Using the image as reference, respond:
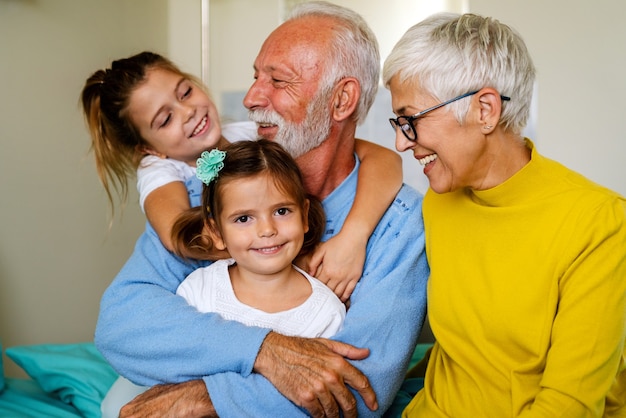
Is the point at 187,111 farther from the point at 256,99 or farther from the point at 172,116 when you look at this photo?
the point at 256,99

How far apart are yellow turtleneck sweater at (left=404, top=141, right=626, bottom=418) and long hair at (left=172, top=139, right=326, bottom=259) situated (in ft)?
1.17

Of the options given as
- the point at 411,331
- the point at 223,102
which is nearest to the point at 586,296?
the point at 411,331

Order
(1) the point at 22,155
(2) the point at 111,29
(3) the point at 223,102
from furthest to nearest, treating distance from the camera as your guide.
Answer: (3) the point at 223,102 → (2) the point at 111,29 → (1) the point at 22,155

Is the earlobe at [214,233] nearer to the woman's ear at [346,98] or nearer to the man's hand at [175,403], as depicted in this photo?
the man's hand at [175,403]

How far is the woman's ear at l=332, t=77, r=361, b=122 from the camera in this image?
2.04 m

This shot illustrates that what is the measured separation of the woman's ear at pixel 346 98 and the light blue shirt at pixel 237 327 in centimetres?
28

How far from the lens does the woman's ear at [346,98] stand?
2.04 metres

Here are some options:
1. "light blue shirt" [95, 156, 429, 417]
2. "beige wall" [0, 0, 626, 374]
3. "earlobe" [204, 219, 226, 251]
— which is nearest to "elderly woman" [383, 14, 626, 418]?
"light blue shirt" [95, 156, 429, 417]

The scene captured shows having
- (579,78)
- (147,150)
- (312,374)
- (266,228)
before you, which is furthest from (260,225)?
(579,78)

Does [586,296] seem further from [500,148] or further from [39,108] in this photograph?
[39,108]

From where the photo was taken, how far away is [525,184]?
1560 mm

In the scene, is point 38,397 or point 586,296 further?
point 38,397

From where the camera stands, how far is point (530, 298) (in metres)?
1.51

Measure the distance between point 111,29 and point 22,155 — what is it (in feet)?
2.98
